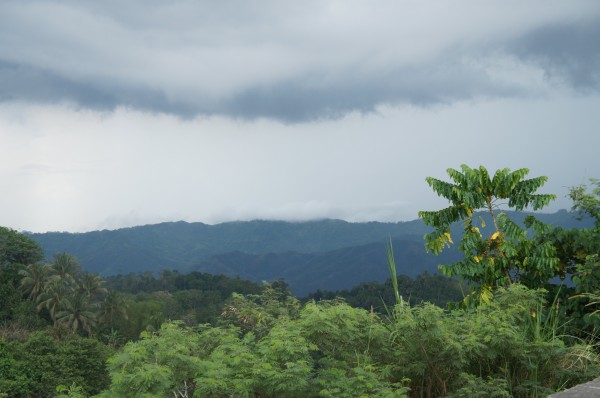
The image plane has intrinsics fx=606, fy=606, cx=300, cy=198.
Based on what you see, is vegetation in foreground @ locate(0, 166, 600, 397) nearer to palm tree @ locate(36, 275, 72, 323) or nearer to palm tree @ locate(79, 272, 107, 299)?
palm tree @ locate(36, 275, 72, 323)

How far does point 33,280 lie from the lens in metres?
61.6

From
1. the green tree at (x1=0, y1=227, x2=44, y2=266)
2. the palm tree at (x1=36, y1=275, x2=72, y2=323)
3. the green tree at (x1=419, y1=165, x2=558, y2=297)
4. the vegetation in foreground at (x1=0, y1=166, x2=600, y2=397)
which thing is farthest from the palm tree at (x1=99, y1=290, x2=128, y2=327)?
the green tree at (x1=419, y1=165, x2=558, y2=297)

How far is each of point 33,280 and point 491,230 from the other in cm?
5992

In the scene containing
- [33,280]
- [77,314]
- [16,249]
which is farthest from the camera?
[16,249]

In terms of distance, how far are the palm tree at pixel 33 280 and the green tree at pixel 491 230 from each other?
58647 mm

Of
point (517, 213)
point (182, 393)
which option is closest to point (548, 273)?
point (517, 213)

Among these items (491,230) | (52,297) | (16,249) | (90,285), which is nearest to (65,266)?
(90,285)

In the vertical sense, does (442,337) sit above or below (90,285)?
above

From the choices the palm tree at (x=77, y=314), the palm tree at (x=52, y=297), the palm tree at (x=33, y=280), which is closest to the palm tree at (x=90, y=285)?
the palm tree at (x=33, y=280)

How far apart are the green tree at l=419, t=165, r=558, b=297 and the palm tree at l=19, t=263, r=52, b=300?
58.6m

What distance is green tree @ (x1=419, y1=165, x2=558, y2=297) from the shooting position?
388 inches

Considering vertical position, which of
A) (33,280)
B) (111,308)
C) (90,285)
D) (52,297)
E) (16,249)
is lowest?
(111,308)

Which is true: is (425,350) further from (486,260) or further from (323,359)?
(486,260)

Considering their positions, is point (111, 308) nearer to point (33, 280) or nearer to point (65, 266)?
point (65, 266)
